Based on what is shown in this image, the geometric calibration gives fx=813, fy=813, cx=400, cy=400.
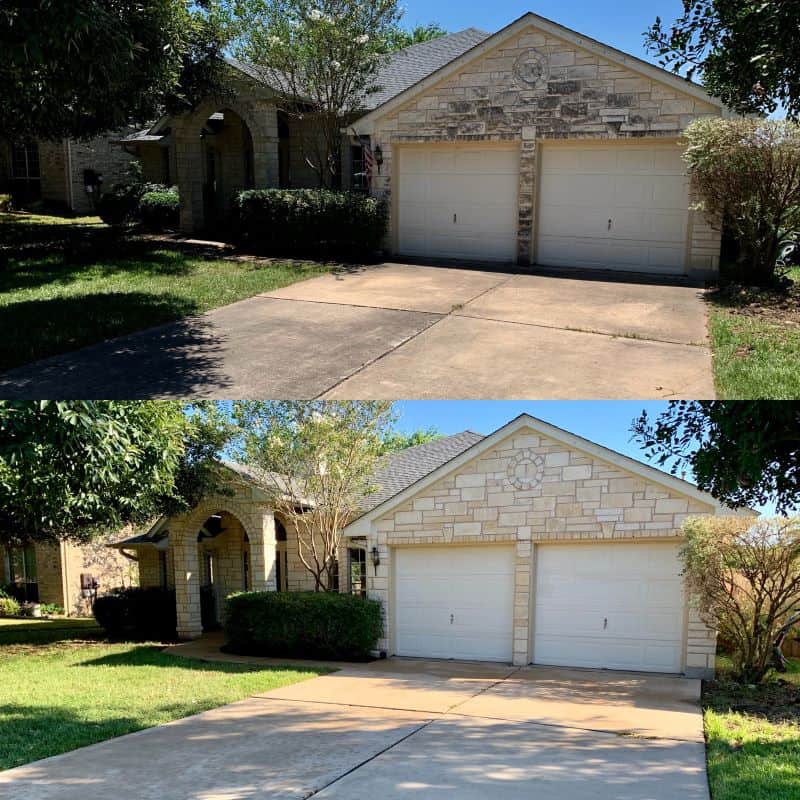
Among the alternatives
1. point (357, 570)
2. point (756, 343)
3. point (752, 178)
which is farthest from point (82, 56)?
point (752, 178)

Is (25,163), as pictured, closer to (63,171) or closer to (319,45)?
(63,171)

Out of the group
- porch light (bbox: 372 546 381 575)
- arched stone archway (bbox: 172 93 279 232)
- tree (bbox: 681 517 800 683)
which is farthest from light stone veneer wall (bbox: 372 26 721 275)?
porch light (bbox: 372 546 381 575)

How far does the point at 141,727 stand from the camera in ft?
21.9

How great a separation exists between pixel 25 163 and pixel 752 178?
83.2 feet

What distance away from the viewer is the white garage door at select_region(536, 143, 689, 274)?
14.0 m

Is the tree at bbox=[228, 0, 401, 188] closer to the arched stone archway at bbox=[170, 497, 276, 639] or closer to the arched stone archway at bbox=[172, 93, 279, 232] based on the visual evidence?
the arched stone archway at bbox=[172, 93, 279, 232]

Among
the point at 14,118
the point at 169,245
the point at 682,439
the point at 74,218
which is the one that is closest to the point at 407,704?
the point at 682,439

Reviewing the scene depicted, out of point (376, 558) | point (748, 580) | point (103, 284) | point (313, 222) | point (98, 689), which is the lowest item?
point (98, 689)

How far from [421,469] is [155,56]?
7.68 meters

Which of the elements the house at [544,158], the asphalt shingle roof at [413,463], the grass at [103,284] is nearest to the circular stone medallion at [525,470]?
the asphalt shingle roof at [413,463]

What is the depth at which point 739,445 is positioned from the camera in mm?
5844

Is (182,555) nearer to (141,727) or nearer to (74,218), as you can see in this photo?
(141,727)

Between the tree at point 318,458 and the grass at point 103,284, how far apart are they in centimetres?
208

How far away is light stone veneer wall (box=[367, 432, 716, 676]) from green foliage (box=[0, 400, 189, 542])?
3.53 meters
